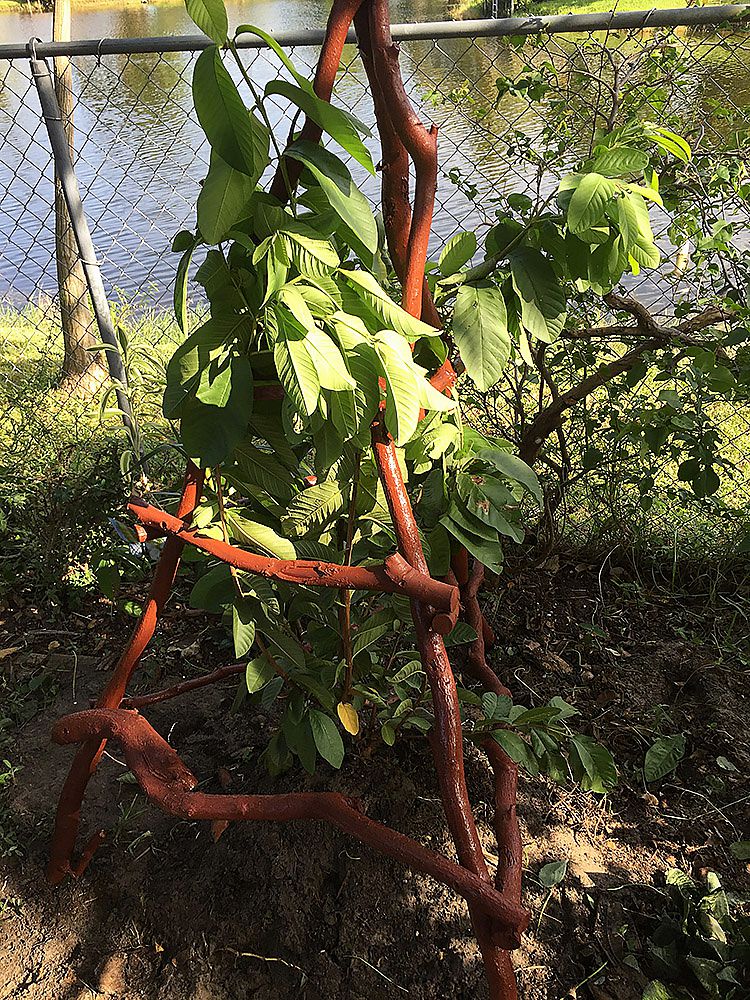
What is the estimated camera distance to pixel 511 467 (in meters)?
1.64

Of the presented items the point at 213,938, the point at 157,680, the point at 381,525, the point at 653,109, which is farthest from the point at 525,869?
the point at 653,109

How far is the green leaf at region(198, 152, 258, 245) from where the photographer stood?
1.09 m

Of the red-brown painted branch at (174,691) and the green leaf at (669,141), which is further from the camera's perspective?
the red-brown painted branch at (174,691)

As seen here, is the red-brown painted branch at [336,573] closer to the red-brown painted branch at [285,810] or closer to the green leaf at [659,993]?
the red-brown painted branch at [285,810]

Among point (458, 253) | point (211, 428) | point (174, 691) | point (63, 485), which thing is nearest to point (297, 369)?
point (211, 428)

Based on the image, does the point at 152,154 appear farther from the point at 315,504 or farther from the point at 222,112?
the point at 222,112

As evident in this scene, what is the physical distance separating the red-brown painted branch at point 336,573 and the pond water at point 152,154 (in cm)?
152

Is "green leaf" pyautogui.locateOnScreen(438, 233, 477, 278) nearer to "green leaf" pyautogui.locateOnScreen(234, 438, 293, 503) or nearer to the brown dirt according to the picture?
"green leaf" pyautogui.locateOnScreen(234, 438, 293, 503)

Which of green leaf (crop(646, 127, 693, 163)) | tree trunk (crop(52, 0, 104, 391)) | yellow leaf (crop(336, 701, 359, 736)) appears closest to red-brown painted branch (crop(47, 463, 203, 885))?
yellow leaf (crop(336, 701, 359, 736))

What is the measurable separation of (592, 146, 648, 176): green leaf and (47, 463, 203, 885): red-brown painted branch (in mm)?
848

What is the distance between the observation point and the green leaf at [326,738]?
1.57 meters

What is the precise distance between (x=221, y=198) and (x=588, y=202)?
572mm

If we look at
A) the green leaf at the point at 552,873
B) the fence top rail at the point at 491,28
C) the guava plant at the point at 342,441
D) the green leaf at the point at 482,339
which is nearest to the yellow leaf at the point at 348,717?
the guava plant at the point at 342,441

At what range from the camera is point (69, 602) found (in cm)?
273
